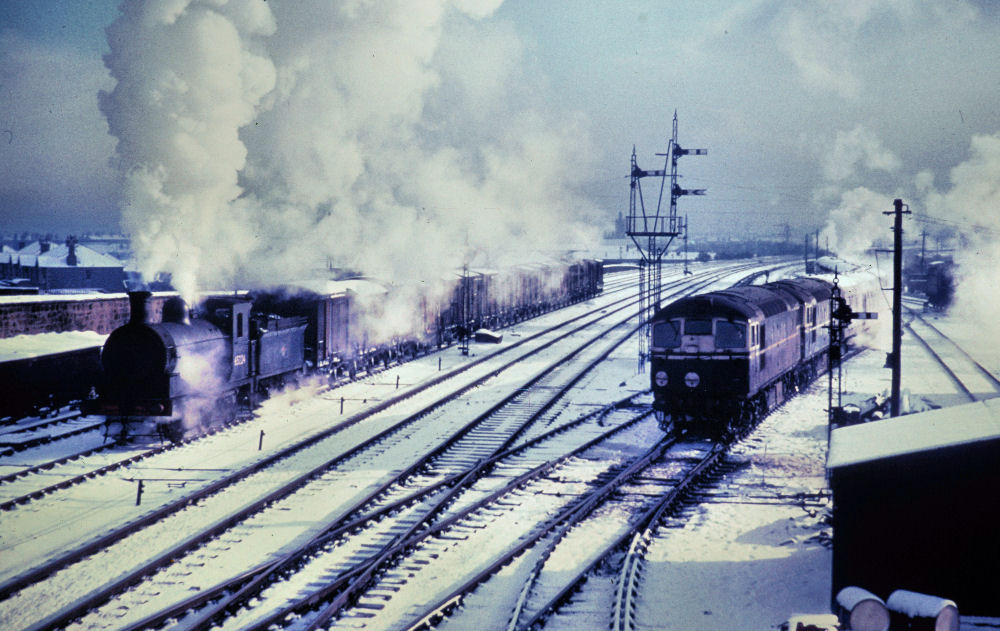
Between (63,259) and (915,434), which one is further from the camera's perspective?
(63,259)

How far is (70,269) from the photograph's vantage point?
6575cm

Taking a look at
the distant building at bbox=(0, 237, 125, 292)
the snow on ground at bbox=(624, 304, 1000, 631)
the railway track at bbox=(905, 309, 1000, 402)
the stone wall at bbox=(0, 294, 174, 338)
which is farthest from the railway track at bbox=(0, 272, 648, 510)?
the distant building at bbox=(0, 237, 125, 292)

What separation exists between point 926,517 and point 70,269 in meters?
69.9

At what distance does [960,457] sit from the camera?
8.94 meters

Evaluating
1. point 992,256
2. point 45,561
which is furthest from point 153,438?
point 992,256

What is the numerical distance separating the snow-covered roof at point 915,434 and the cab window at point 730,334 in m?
5.31

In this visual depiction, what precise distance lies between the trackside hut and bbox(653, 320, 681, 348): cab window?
8.20 m

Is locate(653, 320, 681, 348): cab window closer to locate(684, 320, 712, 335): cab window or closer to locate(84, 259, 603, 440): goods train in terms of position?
locate(684, 320, 712, 335): cab window

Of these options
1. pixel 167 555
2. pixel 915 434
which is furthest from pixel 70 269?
pixel 915 434

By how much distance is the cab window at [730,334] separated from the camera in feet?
57.0

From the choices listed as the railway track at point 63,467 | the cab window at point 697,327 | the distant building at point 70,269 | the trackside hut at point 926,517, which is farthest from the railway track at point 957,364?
the distant building at point 70,269

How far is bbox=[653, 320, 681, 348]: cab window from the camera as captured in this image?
18.0m

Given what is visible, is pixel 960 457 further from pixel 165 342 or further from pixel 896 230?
pixel 165 342

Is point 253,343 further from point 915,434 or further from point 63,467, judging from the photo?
point 915,434
